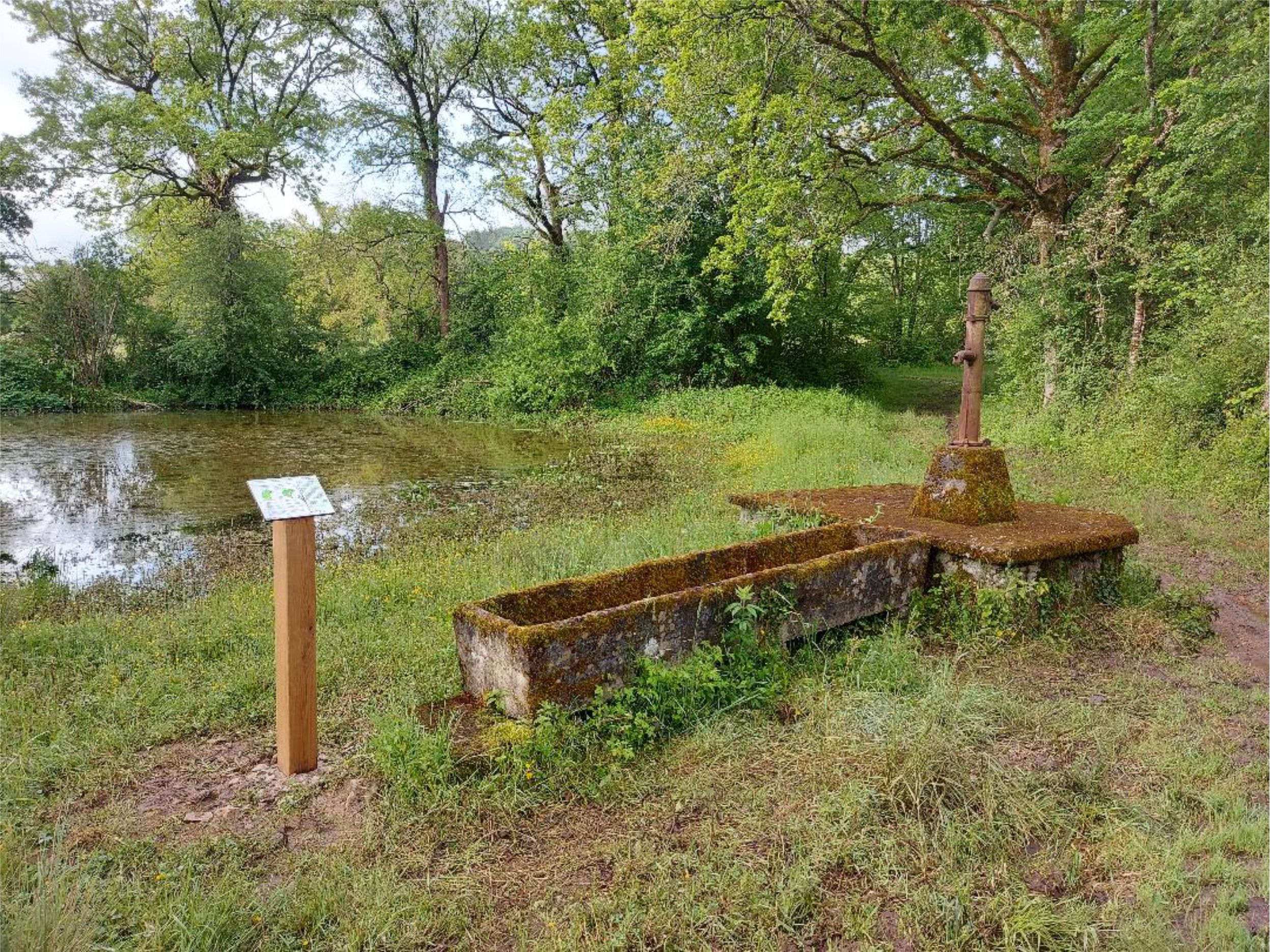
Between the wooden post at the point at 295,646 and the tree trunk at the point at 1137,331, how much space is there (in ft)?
38.3

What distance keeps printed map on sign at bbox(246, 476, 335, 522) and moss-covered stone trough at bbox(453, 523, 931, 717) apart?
2.88 feet

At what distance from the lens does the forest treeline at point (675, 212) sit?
972 cm

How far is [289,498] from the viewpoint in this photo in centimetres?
328

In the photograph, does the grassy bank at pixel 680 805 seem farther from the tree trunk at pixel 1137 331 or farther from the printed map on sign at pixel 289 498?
the tree trunk at pixel 1137 331

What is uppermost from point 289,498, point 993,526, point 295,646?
point 289,498

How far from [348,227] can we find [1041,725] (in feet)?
92.5

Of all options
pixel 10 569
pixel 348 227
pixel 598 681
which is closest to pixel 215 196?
pixel 348 227

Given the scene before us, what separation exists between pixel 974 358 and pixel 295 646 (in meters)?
4.57

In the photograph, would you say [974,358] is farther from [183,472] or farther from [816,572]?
[183,472]

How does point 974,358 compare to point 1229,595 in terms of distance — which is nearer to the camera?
point 974,358

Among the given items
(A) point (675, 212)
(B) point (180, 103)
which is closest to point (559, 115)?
(A) point (675, 212)

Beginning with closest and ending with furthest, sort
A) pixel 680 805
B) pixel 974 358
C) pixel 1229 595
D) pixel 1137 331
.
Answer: pixel 680 805 < pixel 974 358 < pixel 1229 595 < pixel 1137 331

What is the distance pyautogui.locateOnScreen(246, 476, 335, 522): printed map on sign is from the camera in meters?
3.19

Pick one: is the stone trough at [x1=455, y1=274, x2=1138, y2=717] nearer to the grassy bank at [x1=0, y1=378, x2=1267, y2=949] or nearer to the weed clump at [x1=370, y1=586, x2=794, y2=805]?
the weed clump at [x1=370, y1=586, x2=794, y2=805]
